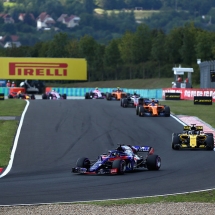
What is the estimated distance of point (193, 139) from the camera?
27.0 m

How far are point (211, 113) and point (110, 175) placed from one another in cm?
2435

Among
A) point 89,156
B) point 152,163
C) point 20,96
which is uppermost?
point 20,96

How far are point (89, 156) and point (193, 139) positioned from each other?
4.15 m

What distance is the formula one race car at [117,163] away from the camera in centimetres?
2033

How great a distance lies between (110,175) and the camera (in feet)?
66.4

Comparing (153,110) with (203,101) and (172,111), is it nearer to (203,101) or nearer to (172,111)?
(172,111)

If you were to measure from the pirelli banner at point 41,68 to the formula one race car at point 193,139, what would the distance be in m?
66.3

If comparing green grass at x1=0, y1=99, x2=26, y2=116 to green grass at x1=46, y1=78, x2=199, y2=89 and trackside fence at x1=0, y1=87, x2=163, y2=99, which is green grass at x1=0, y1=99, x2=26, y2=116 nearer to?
trackside fence at x1=0, y1=87, x2=163, y2=99

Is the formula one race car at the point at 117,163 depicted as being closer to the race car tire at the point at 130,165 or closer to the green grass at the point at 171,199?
the race car tire at the point at 130,165

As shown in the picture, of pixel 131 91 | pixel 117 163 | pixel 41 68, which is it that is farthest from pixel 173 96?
pixel 117 163

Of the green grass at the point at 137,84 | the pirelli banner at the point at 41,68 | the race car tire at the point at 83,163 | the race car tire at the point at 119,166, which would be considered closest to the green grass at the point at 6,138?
the race car tire at the point at 83,163

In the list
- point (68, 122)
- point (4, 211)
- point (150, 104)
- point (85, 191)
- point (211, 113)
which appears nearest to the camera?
point (4, 211)

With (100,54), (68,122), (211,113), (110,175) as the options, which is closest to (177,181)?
(110,175)

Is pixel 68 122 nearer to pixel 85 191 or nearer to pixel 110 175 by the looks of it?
pixel 110 175
